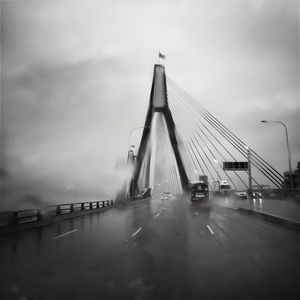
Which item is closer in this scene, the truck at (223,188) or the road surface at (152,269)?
the road surface at (152,269)

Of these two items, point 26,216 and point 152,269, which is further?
point 26,216

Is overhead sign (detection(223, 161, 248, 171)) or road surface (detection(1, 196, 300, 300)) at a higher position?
overhead sign (detection(223, 161, 248, 171))

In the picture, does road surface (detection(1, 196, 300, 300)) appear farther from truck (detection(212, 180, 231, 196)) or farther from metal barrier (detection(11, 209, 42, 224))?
truck (detection(212, 180, 231, 196))

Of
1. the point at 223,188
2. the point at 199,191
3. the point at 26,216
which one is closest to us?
the point at 26,216

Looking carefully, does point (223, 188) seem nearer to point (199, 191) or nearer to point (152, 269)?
point (199, 191)

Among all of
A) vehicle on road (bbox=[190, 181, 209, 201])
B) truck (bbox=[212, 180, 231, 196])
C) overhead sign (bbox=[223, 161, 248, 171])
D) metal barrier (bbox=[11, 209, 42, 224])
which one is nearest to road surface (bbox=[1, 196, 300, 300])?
metal barrier (bbox=[11, 209, 42, 224])

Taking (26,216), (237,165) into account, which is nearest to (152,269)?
(26,216)

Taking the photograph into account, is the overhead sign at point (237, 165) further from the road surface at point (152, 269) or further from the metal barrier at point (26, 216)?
the metal barrier at point (26, 216)

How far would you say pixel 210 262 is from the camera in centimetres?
686

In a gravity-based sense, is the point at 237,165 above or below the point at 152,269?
above

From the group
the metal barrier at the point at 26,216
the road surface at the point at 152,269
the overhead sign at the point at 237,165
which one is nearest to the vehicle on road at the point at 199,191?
the overhead sign at the point at 237,165

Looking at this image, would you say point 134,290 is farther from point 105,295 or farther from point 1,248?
point 1,248

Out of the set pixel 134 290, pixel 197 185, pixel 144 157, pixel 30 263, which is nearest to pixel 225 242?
pixel 134 290

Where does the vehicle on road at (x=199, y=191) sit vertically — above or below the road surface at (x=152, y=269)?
below
